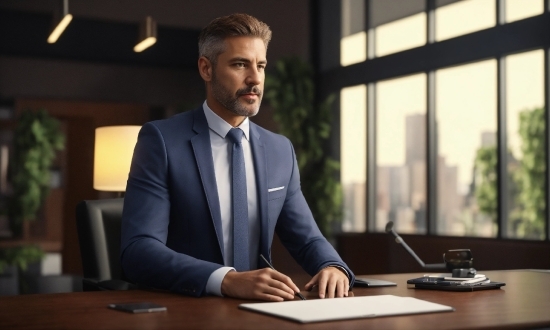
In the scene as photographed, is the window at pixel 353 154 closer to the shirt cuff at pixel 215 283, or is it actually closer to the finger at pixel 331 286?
the finger at pixel 331 286

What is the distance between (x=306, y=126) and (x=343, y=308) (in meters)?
6.93

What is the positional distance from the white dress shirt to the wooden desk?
40 centimetres

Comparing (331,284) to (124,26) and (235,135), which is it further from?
(124,26)

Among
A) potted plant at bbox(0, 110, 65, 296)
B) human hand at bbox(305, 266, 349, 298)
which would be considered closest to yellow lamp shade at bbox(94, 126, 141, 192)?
human hand at bbox(305, 266, 349, 298)

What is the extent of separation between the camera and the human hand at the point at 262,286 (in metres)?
1.82

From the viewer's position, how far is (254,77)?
2307mm

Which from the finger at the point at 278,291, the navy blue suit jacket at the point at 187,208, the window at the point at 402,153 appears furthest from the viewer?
the window at the point at 402,153

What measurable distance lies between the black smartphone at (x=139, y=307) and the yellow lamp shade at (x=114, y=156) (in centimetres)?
213

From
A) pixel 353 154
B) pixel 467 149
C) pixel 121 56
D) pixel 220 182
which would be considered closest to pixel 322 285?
pixel 220 182

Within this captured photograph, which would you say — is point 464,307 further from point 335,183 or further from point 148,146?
point 335,183

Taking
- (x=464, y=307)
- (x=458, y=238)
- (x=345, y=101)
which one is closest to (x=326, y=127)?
(x=345, y=101)

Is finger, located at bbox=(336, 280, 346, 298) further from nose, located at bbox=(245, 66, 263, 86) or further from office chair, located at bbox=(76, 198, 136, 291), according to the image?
office chair, located at bbox=(76, 198, 136, 291)

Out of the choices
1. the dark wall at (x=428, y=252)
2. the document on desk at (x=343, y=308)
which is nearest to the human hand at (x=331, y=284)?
the document on desk at (x=343, y=308)

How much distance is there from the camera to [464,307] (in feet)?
5.83
